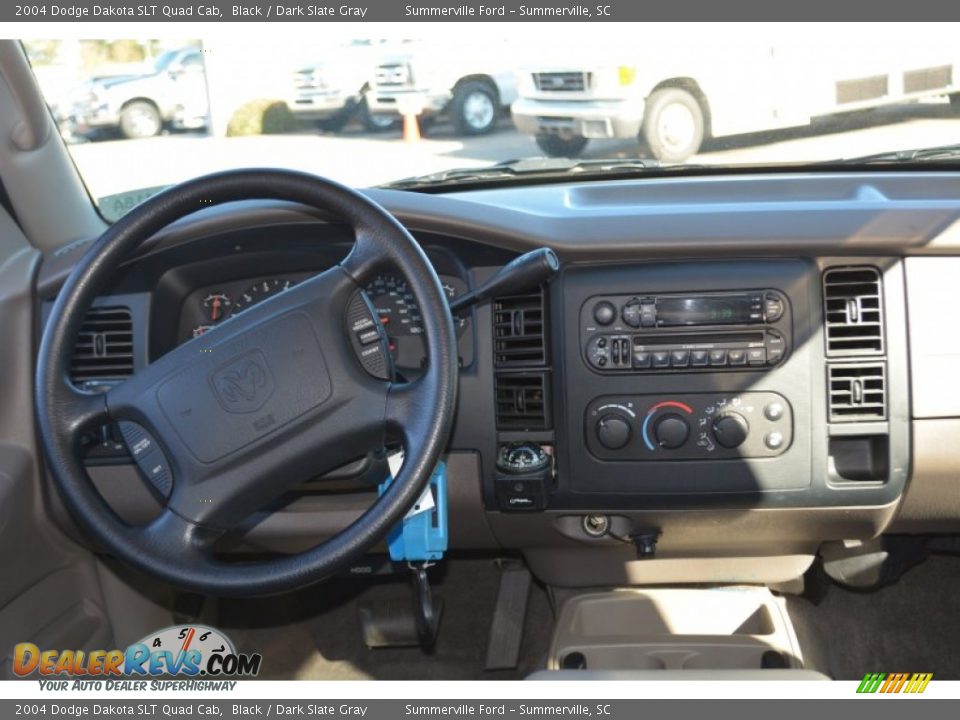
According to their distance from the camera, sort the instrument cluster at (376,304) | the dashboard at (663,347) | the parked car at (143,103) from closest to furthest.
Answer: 1. the dashboard at (663,347)
2. the instrument cluster at (376,304)
3. the parked car at (143,103)

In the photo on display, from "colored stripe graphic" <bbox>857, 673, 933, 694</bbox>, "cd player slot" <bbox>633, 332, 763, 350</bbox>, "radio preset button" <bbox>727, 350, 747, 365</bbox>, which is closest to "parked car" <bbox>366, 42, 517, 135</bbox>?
"cd player slot" <bbox>633, 332, 763, 350</bbox>

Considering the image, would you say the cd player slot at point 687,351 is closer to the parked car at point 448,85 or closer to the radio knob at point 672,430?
the radio knob at point 672,430

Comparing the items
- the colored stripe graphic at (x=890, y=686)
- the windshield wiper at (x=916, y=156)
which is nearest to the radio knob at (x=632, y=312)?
the windshield wiper at (x=916, y=156)

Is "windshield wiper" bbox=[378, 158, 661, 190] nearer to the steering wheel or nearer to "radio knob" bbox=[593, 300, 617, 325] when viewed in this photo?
"radio knob" bbox=[593, 300, 617, 325]

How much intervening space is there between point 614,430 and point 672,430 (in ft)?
0.43

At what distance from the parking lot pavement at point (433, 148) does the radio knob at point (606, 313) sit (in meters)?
0.53

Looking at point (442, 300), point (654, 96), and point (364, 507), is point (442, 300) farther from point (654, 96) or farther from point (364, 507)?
point (654, 96)

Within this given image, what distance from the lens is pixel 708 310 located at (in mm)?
2439

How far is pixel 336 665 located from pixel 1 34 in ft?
6.31

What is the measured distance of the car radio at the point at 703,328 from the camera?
2436 mm

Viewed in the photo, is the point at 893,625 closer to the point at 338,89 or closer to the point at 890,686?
the point at 890,686

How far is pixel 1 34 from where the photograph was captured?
8.03ft

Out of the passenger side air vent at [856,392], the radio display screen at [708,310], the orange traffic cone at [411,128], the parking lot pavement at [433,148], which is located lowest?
the passenger side air vent at [856,392]

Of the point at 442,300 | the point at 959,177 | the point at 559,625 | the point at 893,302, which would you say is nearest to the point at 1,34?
the point at 442,300
